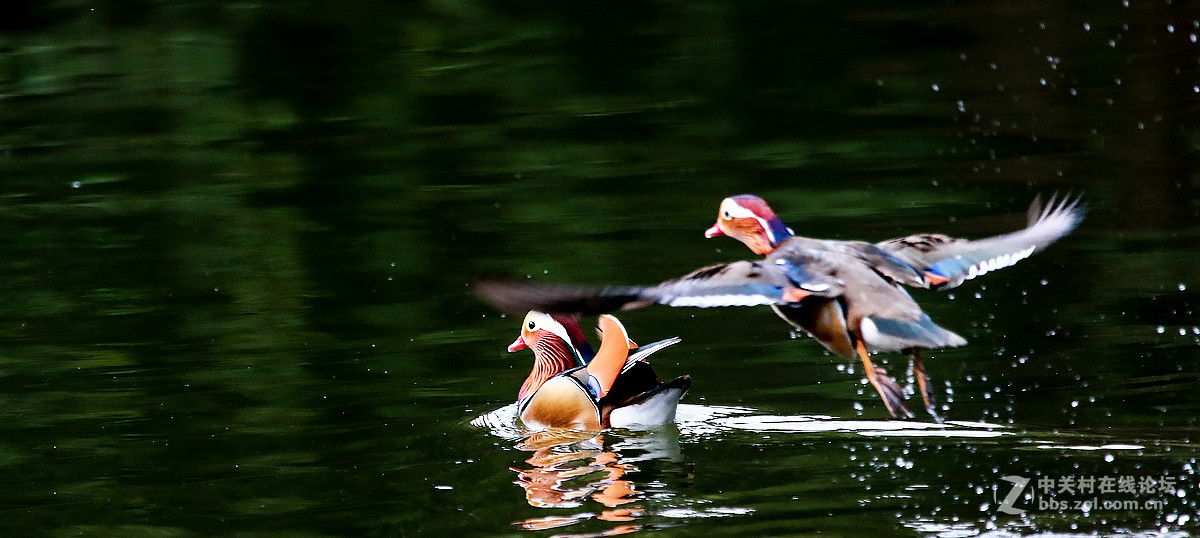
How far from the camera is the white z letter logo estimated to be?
15.3 feet

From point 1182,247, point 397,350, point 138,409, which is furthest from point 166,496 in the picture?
point 1182,247

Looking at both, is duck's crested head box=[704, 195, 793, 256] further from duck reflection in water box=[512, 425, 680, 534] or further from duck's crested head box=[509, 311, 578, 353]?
duck's crested head box=[509, 311, 578, 353]

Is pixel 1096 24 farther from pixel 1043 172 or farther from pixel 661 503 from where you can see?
pixel 661 503

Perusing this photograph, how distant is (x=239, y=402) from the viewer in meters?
6.21

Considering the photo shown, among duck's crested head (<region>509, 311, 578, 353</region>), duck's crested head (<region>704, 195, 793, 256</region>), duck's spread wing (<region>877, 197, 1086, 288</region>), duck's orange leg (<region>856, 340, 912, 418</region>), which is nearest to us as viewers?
duck's orange leg (<region>856, 340, 912, 418</region>)

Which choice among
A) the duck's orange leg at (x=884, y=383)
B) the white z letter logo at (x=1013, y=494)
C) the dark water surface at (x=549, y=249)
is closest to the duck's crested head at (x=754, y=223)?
the duck's orange leg at (x=884, y=383)

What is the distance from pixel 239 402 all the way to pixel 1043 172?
426 centimetres

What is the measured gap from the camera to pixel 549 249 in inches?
300

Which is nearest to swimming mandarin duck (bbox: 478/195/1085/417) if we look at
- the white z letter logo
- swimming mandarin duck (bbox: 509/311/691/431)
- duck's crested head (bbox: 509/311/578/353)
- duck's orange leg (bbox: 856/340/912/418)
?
duck's orange leg (bbox: 856/340/912/418)

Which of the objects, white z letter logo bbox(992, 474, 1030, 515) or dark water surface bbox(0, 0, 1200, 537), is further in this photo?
dark water surface bbox(0, 0, 1200, 537)

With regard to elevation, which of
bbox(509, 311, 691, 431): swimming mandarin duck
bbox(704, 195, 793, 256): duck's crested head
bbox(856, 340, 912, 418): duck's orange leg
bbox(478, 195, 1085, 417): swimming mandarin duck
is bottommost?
bbox(509, 311, 691, 431): swimming mandarin duck

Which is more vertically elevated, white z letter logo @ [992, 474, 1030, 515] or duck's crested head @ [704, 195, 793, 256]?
duck's crested head @ [704, 195, 793, 256]

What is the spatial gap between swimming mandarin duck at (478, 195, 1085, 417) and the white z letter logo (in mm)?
396

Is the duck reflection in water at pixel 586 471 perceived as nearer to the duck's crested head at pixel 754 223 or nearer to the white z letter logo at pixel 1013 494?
the duck's crested head at pixel 754 223
